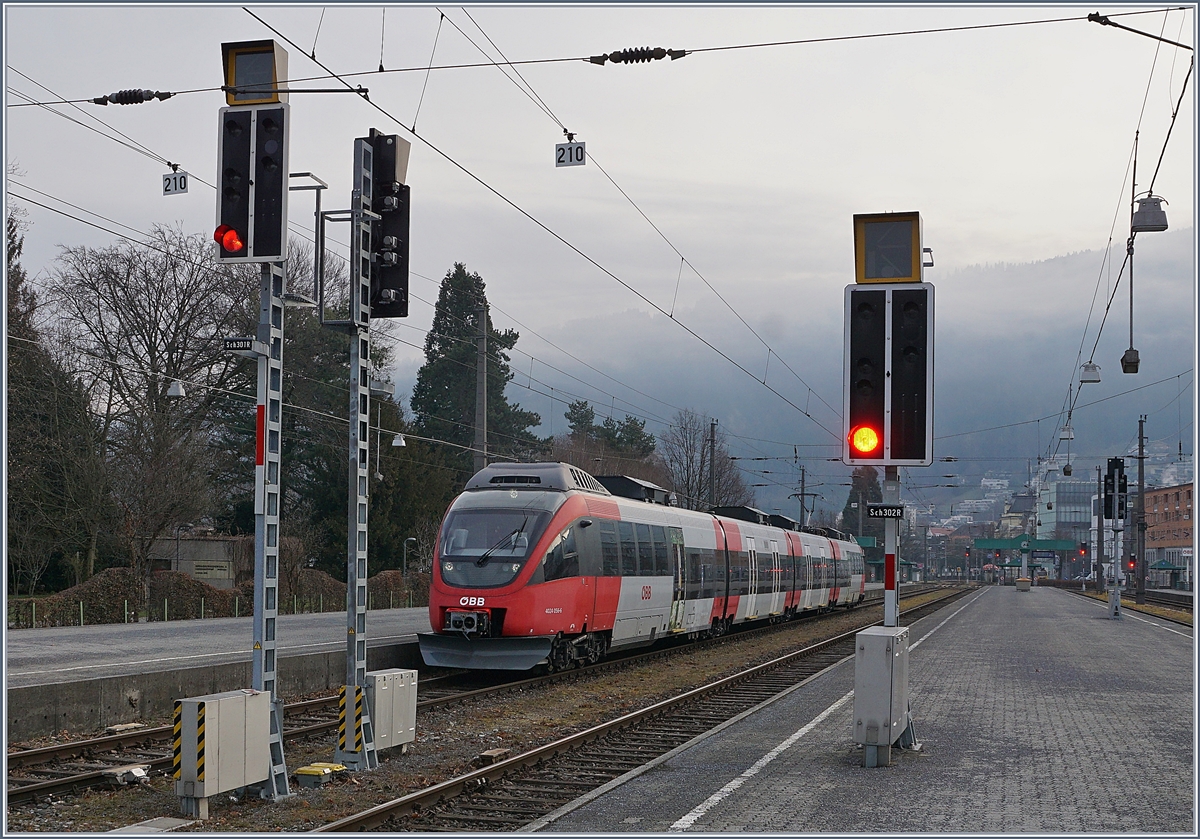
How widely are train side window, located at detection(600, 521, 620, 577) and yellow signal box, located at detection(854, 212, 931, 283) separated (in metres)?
10.2

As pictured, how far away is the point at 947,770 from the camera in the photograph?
35.8 feet

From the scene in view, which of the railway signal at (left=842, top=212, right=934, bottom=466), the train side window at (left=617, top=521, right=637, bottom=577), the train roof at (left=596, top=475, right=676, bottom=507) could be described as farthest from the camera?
the train roof at (left=596, top=475, right=676, bottom=507)

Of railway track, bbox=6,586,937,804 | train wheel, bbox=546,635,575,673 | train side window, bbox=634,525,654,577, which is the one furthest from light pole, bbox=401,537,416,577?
railway track, bbox=6,586,937,804

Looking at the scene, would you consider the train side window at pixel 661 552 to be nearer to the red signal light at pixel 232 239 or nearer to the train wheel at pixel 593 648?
the train wheel at pixel 593 648

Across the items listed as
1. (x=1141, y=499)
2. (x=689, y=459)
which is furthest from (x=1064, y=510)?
(x=1141, y=499)

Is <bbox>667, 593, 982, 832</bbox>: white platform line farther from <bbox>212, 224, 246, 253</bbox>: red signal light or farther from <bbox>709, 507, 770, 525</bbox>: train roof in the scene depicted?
<bbox>709, 507, 770, 525</bbox>: train roof

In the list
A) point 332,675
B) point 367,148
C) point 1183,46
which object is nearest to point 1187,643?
point 1183,46

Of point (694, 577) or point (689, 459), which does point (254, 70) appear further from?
point (689, 459)

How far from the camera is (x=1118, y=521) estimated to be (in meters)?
42.7

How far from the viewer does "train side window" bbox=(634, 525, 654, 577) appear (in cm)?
2305

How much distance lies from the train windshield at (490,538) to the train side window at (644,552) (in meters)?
3.74

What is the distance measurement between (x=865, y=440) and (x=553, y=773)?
439 centimetres

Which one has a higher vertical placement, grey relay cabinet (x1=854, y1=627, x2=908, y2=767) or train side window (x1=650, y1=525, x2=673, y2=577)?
train side window (x1=650, y1=525, x2=673, y2=577)

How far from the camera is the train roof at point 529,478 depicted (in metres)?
20.2
